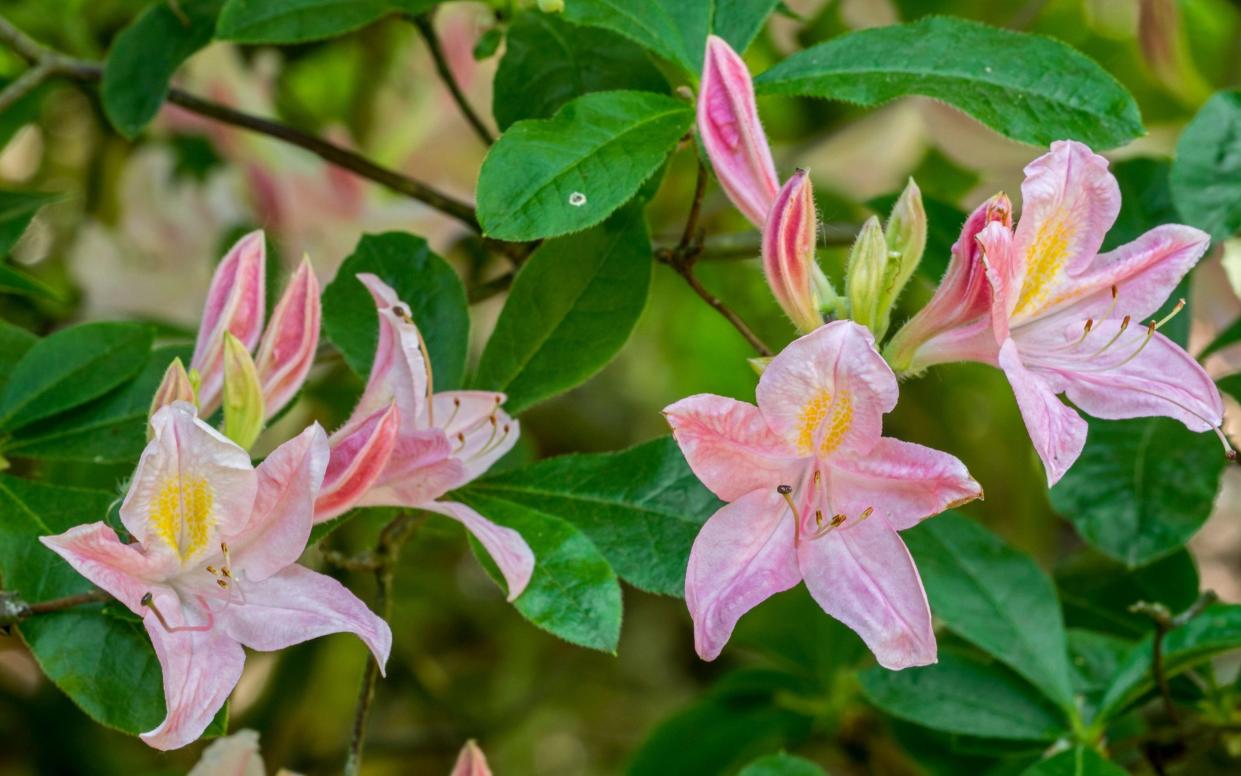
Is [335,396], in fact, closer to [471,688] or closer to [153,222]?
[153,222]

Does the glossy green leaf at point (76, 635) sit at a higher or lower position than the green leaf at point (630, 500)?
higher

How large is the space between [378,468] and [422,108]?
0.97 meters

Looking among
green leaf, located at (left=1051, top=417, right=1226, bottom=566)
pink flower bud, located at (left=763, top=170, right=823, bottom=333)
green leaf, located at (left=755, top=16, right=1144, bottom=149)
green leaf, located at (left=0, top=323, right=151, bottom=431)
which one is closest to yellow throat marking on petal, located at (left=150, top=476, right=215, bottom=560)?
green leaf, located at (left=0, top=323, right=151, bottom=431)

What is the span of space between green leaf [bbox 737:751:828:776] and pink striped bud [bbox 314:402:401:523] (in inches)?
14.2

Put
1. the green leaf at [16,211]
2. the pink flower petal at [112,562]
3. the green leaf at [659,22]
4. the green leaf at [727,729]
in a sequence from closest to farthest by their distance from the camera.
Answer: the pink flower petal at [112,562] → the green leaf at [659,22] → the green leaf at [16,211] → the green leaf at [727,729]

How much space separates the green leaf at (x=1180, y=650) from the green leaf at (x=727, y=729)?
35 centimetres

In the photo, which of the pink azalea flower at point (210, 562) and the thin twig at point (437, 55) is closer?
the pink azalea flower at point (210, 562)

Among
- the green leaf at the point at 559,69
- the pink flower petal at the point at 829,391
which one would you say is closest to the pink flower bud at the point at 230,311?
the green leaf at the point at 559,69

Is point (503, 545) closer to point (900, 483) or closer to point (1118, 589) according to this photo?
point (900, 483)

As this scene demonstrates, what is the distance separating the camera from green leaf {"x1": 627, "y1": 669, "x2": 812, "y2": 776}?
124 cm

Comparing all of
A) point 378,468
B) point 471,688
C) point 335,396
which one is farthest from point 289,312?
point 471,688

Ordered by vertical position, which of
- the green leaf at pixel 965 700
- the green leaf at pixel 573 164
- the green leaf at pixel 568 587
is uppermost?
the green leaf at pixel 573 164

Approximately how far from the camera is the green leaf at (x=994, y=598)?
993 mm

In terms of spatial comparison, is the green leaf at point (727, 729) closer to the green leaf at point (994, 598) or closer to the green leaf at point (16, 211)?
the green leaf at point (994, 598)
